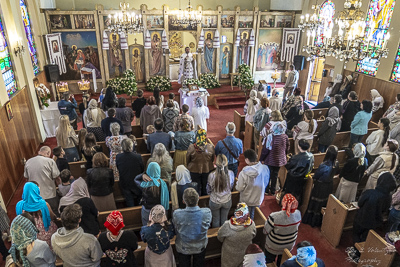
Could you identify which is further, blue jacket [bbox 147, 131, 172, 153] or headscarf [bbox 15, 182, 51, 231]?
blue jacket [bbox 147, 131, 172, 153]

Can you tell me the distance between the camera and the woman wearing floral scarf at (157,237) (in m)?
3.36

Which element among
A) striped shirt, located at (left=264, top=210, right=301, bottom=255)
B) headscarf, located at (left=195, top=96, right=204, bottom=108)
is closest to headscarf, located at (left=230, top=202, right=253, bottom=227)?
striped shirt, located at (left=264, top=210, right=301, bottom=255)

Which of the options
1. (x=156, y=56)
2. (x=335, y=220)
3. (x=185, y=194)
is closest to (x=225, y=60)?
(x=156, y=56)

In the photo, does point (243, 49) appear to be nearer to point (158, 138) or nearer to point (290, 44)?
point (290, 44)

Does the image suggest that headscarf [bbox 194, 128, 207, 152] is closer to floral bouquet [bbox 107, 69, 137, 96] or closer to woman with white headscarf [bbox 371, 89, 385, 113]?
woman with white headscarf [bbox 371, 89, 385, 113]

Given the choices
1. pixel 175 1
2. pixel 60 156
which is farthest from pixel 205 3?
pixel 60 156

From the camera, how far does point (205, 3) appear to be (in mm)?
14570

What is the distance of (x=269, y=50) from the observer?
15.0 metres

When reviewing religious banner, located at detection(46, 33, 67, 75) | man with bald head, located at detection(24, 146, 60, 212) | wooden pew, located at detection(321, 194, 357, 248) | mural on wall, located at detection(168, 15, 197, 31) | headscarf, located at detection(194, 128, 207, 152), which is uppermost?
mural on wall, located at detection(168, 15, 197, 31)

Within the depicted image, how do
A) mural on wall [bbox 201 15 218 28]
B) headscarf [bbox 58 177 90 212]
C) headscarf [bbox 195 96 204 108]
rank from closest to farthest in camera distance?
headscarf [bbox 58 177 90 212] < headscarf [bbox 195 96 204 108] < mural on wall [bbox 201 15 218 28]

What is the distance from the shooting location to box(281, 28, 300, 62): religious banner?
14422mm

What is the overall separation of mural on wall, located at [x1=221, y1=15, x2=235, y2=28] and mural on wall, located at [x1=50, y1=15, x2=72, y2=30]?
702cm

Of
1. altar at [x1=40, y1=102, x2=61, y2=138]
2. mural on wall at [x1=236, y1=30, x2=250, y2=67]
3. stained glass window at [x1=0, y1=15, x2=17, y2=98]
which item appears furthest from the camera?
mural on wall at [x1=236, y1=30, x2=250, y2=67]

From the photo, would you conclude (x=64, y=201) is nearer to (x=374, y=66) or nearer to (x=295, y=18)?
(x=374, y=66)
